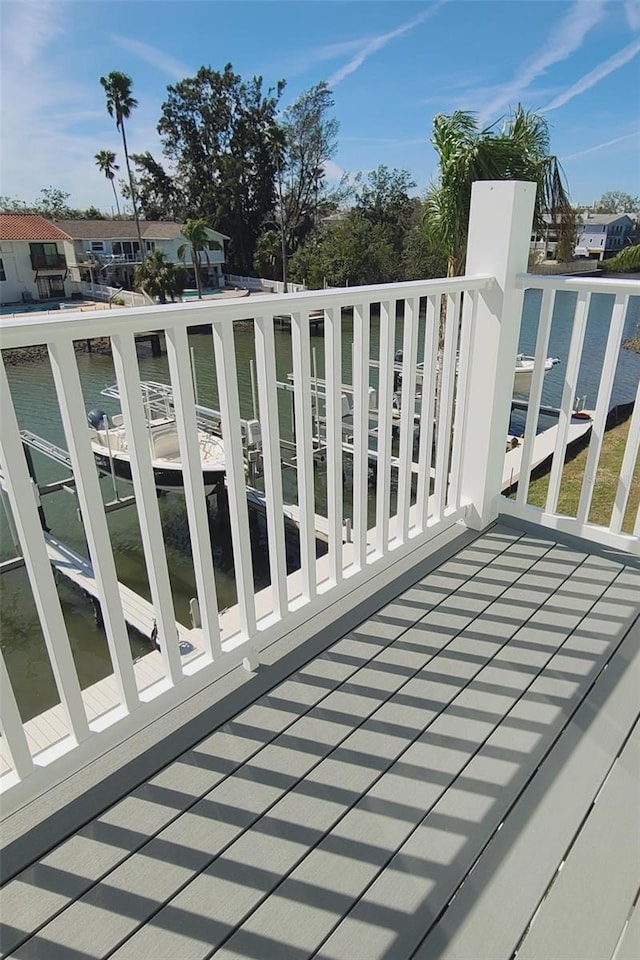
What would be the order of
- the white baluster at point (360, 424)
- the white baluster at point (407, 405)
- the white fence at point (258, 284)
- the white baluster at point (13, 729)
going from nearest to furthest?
the white baluster at point (13, 729), the white baluster at point (360, 424), the white baluster at point (407, 405), the white fence at point (258, 284)

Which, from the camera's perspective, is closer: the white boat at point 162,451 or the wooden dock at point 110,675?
the wooden dock at point 110,675

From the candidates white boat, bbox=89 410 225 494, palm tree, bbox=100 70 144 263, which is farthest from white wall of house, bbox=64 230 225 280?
white boat, bbox=89 410 225 494

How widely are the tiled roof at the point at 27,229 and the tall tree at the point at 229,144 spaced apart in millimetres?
9177

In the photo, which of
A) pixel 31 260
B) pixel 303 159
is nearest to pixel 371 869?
pixel 31 260

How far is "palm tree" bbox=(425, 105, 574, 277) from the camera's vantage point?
5.28 m

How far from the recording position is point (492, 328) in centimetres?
205

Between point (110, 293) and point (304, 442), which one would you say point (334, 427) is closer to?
point (304, 442)

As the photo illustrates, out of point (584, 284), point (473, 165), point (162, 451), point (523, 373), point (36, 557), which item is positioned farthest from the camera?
point (523, 373)

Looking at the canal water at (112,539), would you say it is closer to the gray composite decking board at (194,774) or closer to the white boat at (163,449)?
the white boat at (163,449)

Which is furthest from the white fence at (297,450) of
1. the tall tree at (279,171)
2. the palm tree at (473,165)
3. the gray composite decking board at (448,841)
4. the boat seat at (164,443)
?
the tall tree at (279,171)

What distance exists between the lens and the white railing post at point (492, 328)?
192cm

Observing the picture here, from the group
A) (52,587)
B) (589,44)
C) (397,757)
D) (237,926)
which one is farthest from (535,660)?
(589,44)

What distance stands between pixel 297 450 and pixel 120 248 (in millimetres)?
31337

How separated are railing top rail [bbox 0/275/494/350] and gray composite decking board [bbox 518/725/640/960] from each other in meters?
1.35
